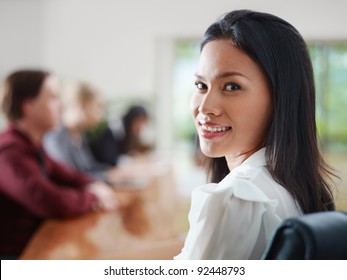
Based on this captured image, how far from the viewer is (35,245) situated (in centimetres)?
125

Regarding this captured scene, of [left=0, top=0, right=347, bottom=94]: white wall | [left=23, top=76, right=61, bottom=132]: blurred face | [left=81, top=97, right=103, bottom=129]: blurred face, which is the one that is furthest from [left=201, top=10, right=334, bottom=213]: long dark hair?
[left=0, top=0, right=347, bottom=94]: white wall

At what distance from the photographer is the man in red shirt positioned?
1515mm

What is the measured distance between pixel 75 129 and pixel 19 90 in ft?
4.25

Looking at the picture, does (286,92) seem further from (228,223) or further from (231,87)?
(228,223)

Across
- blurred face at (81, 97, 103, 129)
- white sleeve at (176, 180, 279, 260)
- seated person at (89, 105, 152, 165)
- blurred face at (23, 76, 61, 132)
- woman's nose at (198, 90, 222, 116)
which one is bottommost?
seated person at (89, 105, 152, 165)

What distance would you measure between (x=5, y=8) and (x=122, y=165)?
6.05ft

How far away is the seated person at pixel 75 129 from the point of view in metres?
2.77

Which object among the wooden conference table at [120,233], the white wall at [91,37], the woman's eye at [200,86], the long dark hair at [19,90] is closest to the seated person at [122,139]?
the white wall at [91,37]

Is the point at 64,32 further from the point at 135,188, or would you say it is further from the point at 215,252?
the point at 215,252

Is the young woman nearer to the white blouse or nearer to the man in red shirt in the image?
the white blouse

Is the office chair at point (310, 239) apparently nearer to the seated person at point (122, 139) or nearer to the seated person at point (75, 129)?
the seated person at point (75, 129)

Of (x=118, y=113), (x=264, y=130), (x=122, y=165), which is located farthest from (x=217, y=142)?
(x=118, y=113)

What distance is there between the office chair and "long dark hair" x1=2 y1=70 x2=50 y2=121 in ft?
4.26

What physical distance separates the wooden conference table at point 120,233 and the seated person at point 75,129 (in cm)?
74
